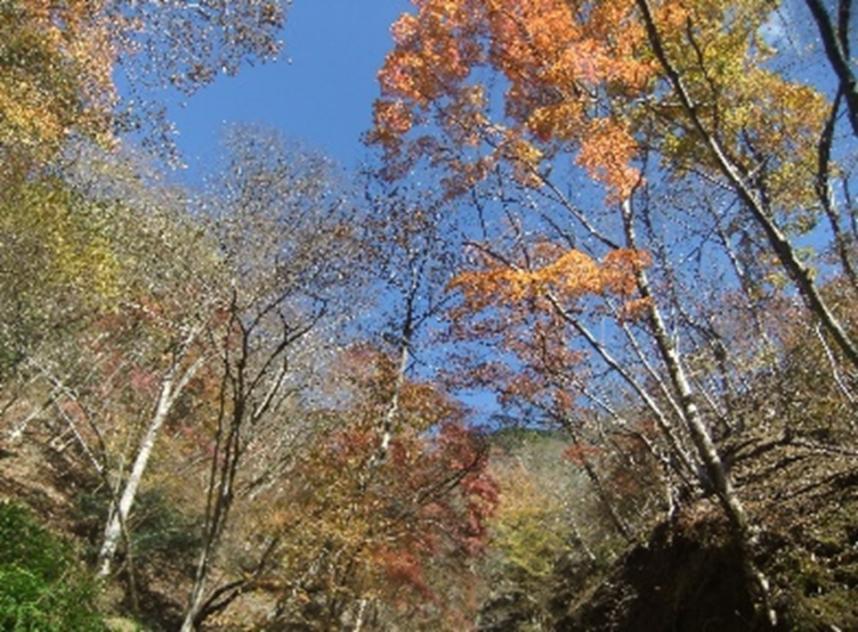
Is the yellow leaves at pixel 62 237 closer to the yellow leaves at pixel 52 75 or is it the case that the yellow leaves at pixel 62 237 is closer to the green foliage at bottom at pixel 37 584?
the yellow leaves at pixel 52 75

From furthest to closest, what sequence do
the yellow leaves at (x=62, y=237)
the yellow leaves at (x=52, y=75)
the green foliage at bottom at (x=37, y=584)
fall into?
1. the yellow leaves at (x=62, y=237)
2. the yellow leaves at (x=52, y=75)
3. the green foliage at bottom at (x=37, y=584)

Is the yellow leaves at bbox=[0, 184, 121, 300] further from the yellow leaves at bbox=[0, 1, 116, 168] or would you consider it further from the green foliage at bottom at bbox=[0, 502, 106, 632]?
the green foliage at bottom at bbox=[0, 502, 106, 632]

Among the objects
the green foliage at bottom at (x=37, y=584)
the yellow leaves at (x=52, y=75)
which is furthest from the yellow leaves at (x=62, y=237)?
the green foliage at bottom at (x=37, y=584)

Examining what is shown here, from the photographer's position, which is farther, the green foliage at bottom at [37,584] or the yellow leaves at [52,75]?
the yellow leaves at [52,75]

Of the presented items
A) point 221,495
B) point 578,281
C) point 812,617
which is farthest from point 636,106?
point 221,495

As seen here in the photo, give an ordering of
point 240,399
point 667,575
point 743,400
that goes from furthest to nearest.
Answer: point 743,400
point 667,575
point 240,399

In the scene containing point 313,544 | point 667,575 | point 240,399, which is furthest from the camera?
point 313,544

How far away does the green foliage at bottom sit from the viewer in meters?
4.64

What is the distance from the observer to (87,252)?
518 inches

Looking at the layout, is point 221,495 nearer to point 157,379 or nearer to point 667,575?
point 667,575

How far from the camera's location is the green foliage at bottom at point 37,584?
4645 mm

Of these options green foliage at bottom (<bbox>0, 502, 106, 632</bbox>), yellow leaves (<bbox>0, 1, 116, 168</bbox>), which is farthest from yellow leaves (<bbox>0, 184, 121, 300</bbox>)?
green foliage at bottom (<bbox>0, 502, 106, 632</bbox>)

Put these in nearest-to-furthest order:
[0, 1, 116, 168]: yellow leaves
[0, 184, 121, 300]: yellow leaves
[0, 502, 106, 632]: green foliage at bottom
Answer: [0, 502, 106, 632]: green foliage at bottom < [0, 1, 116, 168]: yellow leaves < [0, 184, 121, 300]: yellow leaves

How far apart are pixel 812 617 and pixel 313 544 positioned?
660cm
